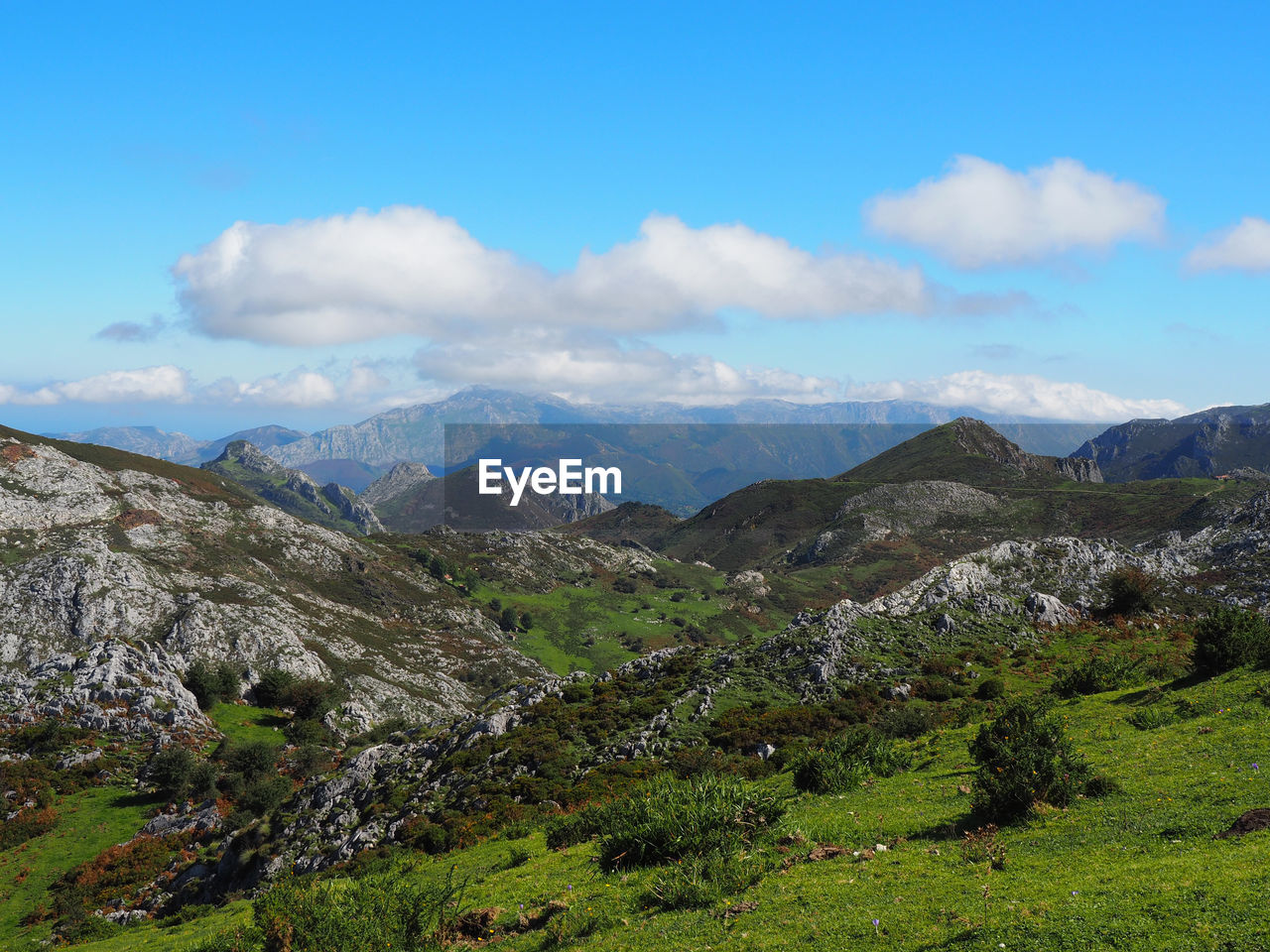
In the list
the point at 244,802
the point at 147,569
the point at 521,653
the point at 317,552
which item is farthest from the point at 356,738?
the point at 317,552

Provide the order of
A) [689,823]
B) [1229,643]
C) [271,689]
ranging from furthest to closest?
[271,689] < [1229,643] < [689,823]

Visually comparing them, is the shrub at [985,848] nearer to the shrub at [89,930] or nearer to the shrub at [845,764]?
the shrub at [845,764]

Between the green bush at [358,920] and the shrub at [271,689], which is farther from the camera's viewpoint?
the shrub at [271,689]

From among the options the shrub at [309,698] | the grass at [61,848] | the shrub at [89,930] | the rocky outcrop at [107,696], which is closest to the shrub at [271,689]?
the shrub at [309,698]

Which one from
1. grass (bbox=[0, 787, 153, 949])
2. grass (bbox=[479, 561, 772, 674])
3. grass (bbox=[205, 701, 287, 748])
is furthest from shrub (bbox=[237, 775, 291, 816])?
grass (bbox=[479, 561, 772, 674])

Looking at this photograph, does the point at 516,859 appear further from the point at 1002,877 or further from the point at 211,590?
the point at 211,590

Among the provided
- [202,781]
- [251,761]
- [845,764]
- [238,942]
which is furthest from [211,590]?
[845,764]

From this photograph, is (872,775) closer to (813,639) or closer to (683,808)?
(683,808)
